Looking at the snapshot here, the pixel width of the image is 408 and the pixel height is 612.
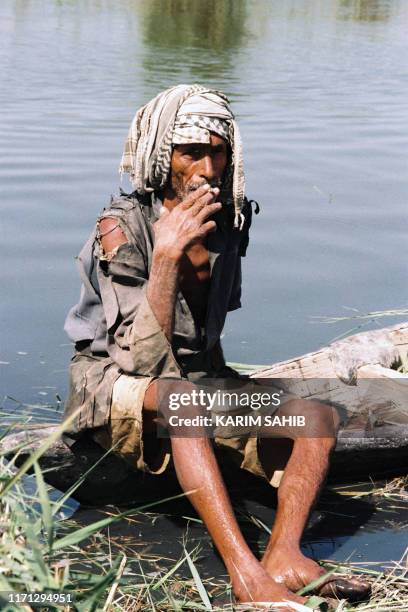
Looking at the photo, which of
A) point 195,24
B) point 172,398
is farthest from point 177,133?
point 195,24

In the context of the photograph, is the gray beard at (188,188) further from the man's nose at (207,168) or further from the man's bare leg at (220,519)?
the man's bare leg at (220,519)

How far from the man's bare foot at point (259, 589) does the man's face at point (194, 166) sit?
1.21 m

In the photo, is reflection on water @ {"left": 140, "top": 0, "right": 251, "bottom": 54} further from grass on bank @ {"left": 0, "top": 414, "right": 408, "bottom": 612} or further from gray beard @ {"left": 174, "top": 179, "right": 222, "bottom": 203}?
grass on bank @ {"left": 0, "top": 414, "right": 408, "bottom": 612}

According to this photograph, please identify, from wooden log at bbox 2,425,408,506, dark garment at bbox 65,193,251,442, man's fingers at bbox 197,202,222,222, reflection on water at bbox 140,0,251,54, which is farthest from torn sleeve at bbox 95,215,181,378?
reflection on water at bbox 140,0,251,54

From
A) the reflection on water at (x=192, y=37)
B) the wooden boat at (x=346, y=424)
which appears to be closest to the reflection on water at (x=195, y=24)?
the reflection on water at (x=192, y=37)

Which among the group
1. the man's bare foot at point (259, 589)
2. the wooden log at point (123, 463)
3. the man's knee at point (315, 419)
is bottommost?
the wooden log at point (123, 463)

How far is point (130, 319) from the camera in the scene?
10.3 feet

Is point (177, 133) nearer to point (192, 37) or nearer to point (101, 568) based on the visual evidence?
point (101, 568)

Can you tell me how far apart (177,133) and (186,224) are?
12.9 inches

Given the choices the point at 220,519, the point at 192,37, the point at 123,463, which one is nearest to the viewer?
the point at 220,519

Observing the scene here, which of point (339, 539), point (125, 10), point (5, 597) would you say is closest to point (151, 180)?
point (339, 539)

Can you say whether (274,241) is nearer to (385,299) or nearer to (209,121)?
(385,299)

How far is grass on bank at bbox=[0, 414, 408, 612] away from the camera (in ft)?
7.19

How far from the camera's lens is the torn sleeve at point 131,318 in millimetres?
3070
